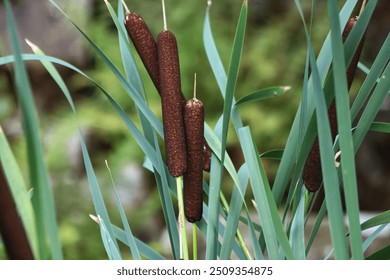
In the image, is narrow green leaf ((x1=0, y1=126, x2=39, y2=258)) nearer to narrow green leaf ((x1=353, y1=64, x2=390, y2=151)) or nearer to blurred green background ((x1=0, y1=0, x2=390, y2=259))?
narrow green leaf ((x1=353, y1=64, x2=390, y2=151))

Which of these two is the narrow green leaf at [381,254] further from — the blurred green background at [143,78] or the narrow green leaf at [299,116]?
the blurred green background at [143,78]

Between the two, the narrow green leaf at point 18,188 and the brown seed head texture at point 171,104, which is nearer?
the narrow green leaf at point 18,188

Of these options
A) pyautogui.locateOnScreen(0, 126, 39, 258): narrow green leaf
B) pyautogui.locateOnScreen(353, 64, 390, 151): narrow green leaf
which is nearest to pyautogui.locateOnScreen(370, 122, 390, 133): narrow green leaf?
pyautogui.locateOnScreen(353, 64, 390, 151): narrow green leaf

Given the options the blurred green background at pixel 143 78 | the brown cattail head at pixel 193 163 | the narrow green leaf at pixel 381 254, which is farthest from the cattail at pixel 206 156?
the blurred green background at pixel 143 78

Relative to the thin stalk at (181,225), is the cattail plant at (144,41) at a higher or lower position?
higher

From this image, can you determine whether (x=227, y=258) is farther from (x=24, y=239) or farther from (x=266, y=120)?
(x=266, y=120)

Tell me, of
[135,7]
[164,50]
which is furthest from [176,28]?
[164,50]

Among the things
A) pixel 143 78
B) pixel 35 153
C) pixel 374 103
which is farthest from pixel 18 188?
pixel 143 78
